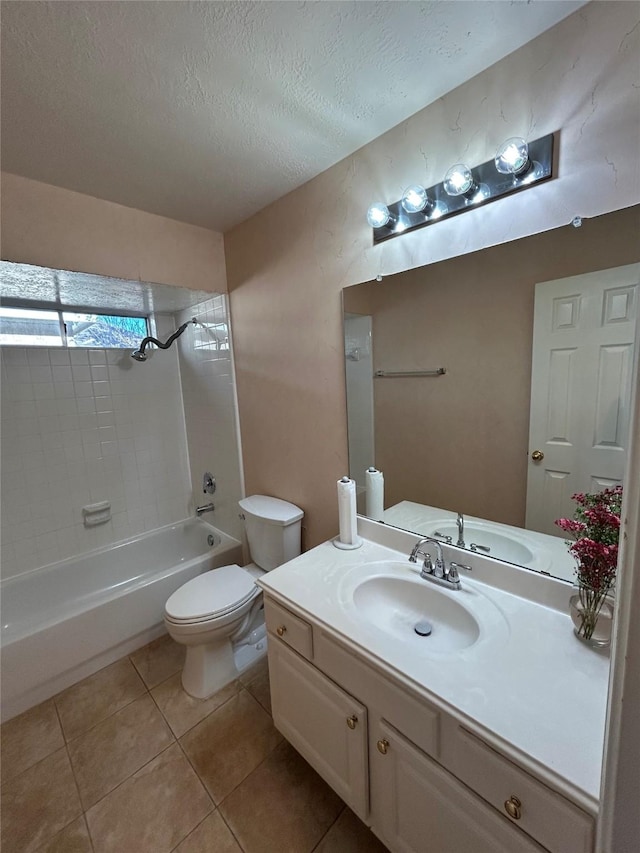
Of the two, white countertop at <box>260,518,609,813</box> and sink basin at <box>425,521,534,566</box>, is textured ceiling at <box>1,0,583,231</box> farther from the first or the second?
white countertop at <box>260,518,609,813</box>

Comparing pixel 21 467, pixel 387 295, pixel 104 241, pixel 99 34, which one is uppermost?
pixel 99 34

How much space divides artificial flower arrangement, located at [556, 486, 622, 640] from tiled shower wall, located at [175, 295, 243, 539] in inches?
72.8

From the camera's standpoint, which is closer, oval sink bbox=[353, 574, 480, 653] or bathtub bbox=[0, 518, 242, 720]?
oval sink bbox=[353, 574, 480, 653]

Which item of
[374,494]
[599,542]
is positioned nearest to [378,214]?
[374,494]

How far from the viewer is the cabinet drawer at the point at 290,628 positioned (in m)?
1.11

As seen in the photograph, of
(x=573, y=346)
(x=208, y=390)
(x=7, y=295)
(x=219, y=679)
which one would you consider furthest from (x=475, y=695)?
(x=7, y=295)

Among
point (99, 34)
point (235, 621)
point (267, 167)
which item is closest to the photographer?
point (99, 34)

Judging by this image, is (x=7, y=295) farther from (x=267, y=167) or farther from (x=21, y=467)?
(x=267, y=167)

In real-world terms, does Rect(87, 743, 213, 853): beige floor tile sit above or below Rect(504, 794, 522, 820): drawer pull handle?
below

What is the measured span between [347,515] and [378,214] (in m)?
1.17

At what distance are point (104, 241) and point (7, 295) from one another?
0.88m

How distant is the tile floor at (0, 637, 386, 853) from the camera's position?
1.16 m

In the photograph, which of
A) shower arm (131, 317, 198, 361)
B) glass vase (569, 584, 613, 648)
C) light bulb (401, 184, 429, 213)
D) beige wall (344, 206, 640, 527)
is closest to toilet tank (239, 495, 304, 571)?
beige wall (344, 206, 640, 527)

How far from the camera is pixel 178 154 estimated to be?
4.51 feet
